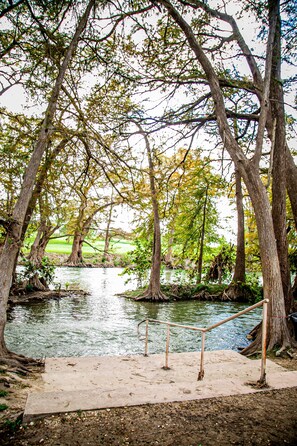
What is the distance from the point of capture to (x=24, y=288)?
1728cm

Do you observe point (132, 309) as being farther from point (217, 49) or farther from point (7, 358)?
point (217, 49)

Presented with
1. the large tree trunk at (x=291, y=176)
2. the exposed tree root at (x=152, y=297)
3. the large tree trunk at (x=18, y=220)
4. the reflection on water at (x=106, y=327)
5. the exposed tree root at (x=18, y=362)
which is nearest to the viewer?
the exposed tree root at (x=18, y=362)

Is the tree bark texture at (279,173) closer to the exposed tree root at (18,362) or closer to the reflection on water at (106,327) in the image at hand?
the reflection on water at (106,327)

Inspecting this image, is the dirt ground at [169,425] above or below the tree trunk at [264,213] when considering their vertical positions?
below

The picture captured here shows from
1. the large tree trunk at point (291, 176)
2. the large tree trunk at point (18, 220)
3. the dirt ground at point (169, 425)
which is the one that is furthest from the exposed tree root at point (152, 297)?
the dirt ground at point (169, 425)

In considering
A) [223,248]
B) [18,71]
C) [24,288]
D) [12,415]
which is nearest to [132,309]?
[24,288]

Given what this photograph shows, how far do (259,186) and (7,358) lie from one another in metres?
6.35

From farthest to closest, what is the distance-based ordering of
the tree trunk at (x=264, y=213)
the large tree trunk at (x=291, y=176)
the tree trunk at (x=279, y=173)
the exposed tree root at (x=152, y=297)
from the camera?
the exposed tree root at (x=152, y=297) → the large tree trunk at (x=291, y=176) → the tree trunk at (x=279, y=173) → the tree trunk at (x=264, y=213)

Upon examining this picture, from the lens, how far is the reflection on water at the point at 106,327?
9.63 m

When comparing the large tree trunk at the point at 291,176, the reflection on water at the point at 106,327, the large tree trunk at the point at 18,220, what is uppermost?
the large tree trunk at the point at 291,176

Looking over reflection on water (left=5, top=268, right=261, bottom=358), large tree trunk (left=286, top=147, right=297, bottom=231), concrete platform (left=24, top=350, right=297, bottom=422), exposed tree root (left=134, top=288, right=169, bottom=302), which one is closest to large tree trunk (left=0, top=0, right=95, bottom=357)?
concrete platform (left=24, top=350, right=297, bottom=422)

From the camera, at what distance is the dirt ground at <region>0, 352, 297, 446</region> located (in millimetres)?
2889

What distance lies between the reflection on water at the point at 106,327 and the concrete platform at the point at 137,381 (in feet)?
10.9

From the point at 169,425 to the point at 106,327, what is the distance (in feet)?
31.7
